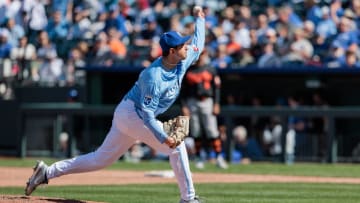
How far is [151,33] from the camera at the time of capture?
20.1 metres

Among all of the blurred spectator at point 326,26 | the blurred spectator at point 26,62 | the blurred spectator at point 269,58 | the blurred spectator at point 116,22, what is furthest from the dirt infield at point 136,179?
the blurred spectator at point 116,22

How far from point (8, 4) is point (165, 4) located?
3913mm

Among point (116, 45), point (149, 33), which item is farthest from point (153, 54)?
point (149, 33)

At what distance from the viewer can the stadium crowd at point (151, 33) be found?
59.0 ft

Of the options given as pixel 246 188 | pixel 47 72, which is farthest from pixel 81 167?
pixel 47 72

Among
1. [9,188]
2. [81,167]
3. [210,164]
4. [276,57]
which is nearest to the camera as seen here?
[81,167]

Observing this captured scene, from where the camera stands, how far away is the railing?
17061 millimetres

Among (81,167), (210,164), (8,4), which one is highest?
(8,4)

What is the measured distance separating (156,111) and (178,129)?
0.36 meters

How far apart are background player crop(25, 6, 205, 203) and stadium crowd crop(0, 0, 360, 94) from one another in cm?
800

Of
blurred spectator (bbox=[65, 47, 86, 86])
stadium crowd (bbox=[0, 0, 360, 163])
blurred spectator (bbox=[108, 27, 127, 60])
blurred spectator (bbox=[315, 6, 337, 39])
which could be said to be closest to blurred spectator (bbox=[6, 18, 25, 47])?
stadium crowd (bbox=[0, 0, 360, 163])

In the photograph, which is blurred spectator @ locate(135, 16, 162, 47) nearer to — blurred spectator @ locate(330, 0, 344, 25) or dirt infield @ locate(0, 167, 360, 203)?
blurred spectator @ locate(330, 0, 344, 25)

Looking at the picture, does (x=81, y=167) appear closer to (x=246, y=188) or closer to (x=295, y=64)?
(x=246, y=188)

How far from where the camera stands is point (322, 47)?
18.1 meters
